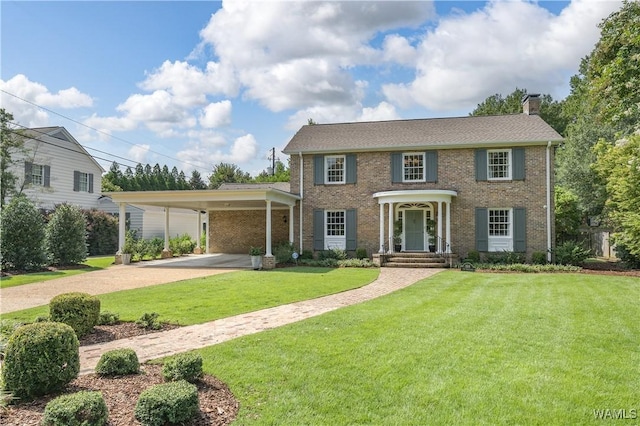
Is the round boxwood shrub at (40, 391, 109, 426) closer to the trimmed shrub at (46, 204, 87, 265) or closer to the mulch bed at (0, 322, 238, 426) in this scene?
the mulch bed at (0, 322, 238, 426)

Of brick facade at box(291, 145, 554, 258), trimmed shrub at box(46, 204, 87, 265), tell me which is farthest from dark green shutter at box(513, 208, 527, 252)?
trimmed shrub at box(46, 204, 87, 265)

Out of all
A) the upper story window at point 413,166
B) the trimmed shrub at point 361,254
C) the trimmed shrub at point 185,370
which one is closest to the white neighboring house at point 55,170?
the trimmed shrub at point 361,254

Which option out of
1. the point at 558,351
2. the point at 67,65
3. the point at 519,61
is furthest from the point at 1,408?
the point at 519,61

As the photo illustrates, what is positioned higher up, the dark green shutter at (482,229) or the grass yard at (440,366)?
the dark green shutter at (482,229)

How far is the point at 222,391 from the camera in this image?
4.36m

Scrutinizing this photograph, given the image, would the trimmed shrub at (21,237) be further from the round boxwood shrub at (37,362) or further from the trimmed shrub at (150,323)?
the round boxwood shrub at (37,362)

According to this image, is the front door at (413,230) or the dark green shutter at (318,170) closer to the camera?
the front door at (413,230)

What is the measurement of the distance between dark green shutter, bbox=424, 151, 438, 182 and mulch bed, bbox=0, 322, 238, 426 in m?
16.2

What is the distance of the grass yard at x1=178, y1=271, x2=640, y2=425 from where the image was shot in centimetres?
388

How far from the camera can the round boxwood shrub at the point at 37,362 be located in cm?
400

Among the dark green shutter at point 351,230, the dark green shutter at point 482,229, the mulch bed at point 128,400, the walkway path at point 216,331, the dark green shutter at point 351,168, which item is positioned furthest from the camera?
the dark green shutter at point 351,168

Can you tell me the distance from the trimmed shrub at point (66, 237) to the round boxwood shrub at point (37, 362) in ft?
51.1

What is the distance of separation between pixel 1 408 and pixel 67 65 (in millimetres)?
10136

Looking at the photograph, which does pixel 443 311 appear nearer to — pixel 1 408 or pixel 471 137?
pixel 1 408
